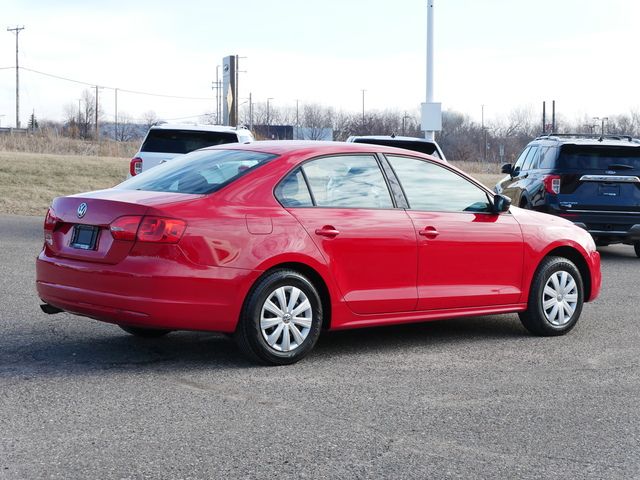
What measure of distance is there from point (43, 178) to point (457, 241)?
2797cm

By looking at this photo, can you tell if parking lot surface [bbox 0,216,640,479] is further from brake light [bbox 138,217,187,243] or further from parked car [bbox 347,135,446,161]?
parked car [bbox 347,135,446,161]

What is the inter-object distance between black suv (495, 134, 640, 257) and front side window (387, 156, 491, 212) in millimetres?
7364

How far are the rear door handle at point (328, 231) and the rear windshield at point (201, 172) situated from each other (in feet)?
2.14

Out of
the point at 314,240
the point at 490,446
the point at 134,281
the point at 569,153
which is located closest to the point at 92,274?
the point at 134,281

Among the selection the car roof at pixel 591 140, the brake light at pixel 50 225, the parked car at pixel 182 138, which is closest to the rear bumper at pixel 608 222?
→ the car roof at pixel 591 140

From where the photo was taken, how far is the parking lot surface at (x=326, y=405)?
5.12 m

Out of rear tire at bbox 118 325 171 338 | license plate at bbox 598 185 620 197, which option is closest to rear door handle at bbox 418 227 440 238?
rear tire at bbox 118 325 171 338

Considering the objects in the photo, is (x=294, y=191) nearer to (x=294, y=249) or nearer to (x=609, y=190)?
(x=294, y=249)

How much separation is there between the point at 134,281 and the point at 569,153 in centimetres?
1036

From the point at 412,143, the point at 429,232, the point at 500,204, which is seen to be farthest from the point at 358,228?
the point at 412,143

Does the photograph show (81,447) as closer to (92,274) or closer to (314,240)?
(92,274)

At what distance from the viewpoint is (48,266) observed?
7.43 meters

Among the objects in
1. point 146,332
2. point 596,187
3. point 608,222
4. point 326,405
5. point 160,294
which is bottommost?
point 326,405

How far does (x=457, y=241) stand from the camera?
8.28 metres
